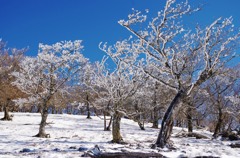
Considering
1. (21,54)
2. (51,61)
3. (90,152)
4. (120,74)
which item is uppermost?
(21,54)

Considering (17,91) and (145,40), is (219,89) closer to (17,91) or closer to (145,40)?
(145,40)

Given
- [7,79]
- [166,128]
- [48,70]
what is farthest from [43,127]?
[7,79]

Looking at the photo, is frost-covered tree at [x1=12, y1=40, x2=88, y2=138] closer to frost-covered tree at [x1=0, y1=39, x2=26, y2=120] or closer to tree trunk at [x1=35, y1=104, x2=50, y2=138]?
tree trunk at [x1=35, y1=104, x2=50, y2=138]

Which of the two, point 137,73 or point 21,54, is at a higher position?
point 21,54

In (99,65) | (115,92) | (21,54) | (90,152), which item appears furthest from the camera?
(21,54)

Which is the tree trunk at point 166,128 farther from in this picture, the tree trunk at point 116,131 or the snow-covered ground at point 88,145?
the tree trunk at point 116,131

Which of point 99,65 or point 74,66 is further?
point 74,66

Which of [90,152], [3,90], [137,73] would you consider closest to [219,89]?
[137,73]

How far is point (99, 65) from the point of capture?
1927 cm

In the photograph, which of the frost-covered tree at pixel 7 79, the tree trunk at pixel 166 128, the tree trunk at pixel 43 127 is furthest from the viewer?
the frost-covered tree at pixel 7 79

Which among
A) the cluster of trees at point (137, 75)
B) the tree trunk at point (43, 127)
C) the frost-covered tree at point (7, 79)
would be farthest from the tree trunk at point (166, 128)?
the frost-covered tree at point (7, 79)

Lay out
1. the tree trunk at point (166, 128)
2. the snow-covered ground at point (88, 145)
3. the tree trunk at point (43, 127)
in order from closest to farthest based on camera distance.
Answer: the snow-covered ground at point (88, 145) < the tree trunk at point (166, 128) < the tree trunk at point (43, 127)

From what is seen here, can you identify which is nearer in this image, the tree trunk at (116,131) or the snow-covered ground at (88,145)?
the snow-covered ground at (88,145)

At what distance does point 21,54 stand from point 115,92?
25.9m
